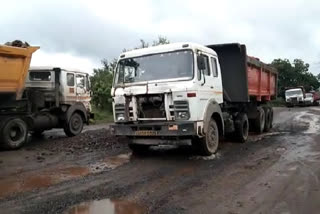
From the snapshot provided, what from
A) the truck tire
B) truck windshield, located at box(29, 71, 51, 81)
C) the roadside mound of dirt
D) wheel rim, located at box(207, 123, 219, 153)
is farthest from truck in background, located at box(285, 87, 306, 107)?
the truck tire

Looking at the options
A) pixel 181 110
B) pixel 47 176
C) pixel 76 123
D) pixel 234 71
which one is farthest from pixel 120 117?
pixel 76 123

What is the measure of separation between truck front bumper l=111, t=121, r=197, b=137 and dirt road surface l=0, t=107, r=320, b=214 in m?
0.66

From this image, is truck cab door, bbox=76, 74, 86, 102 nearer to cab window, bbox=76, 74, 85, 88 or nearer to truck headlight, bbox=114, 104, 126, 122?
cab window, bbox=76, 74, 85, 88

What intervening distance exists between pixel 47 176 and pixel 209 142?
12.8 ft

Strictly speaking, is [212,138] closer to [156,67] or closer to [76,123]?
[156,67]

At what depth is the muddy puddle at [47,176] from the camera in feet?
23.4

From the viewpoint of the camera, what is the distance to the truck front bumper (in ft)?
29.6

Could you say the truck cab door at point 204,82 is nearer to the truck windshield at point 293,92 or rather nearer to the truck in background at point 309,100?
the truck windshield at point 293,92

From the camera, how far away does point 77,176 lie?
26.5ft

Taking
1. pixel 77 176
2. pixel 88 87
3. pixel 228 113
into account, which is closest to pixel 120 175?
pixel 77 176

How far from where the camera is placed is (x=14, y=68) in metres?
11.8

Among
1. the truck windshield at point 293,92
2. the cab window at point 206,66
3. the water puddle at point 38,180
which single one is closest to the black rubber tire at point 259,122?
the cab window at point 206,66

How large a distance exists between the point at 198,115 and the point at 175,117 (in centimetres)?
54

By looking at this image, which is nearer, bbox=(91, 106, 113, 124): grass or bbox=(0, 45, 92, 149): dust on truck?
bbox=(0, 45, 92, 149): dust on truck
